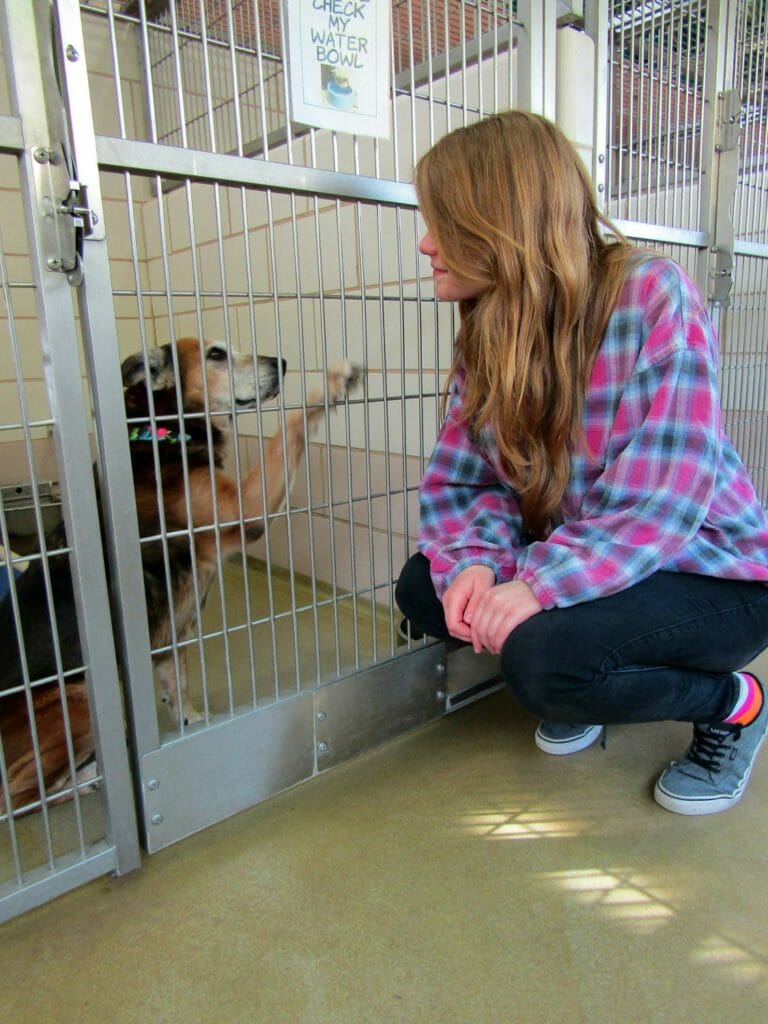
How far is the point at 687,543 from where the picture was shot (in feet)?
3.63

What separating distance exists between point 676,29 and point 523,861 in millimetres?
2129

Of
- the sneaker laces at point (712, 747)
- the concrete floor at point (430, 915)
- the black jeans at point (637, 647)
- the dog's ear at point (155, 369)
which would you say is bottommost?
the concrete floor at point (430, 915)

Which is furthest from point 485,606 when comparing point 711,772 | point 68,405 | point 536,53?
point 536,53

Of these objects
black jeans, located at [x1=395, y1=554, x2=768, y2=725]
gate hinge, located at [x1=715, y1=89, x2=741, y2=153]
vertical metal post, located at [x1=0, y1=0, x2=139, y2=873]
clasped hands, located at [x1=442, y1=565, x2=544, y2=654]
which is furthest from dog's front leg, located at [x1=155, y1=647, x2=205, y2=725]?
gate hinge, located at [x1=715, y1=89, x2=741, y2=153]

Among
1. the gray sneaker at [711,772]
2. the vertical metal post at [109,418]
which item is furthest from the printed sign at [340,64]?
the gray sneaker at [711,772]

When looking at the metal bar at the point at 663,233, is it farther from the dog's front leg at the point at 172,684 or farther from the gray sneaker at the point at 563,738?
the dog's front leg at the point at 172,684

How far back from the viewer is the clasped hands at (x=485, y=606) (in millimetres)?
1104

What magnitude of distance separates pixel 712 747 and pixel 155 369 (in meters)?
1.33

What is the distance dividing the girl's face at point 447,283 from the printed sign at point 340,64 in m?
0.28

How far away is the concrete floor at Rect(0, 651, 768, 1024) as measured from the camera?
92cm

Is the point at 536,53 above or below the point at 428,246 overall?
above

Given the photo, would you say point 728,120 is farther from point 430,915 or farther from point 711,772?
point 430,915

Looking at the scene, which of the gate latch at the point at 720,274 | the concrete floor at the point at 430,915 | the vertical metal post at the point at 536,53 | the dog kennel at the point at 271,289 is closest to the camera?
the concrete floor at the point at 430,915

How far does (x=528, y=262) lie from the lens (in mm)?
1074
